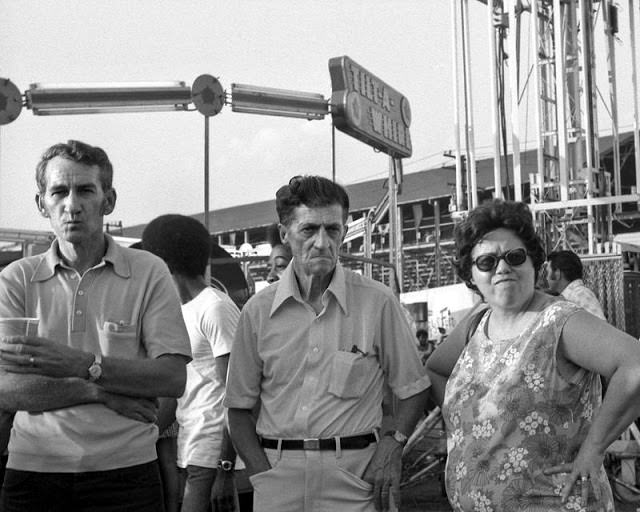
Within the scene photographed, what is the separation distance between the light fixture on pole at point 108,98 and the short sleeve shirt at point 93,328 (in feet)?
18.3

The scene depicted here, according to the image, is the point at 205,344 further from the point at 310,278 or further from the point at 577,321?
the point at 577,321

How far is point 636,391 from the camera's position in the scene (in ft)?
8.38

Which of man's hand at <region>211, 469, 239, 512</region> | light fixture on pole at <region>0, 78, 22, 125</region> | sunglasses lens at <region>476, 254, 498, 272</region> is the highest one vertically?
light fixture on pole at <region>0, 78, 22, 125</region>

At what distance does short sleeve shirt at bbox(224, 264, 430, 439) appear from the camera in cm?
303

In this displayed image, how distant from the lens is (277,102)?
8.84 metres

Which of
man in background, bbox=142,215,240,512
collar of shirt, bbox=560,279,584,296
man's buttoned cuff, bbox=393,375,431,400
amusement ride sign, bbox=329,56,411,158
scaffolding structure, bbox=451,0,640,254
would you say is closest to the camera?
man's buttoned cuff, bbox=393,375,431,400

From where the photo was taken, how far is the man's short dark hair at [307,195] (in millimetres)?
3145

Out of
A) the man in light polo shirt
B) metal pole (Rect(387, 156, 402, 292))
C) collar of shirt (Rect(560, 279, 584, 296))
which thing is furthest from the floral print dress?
metal pole (Rect(387, 156, 402, 292))

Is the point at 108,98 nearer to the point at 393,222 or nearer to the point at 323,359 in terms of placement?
the point at 393,222

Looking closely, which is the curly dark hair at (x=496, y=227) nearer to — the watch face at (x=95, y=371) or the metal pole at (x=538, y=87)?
the watch face at (x=95, y=371)

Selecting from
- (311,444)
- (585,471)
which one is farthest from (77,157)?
(585,471)

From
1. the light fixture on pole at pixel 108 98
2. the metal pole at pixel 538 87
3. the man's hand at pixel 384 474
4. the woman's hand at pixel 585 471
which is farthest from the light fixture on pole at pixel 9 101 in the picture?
the metal pole at pixel 538 87

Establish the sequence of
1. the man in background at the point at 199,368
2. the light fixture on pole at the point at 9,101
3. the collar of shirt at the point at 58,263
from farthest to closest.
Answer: the light fixture on pole at the point at 9,101, the man in background at the point at 199,368, the collar of shirt at the point at 58,263

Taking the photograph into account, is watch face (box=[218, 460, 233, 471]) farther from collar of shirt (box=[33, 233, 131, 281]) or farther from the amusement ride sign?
the amusement ride sign
